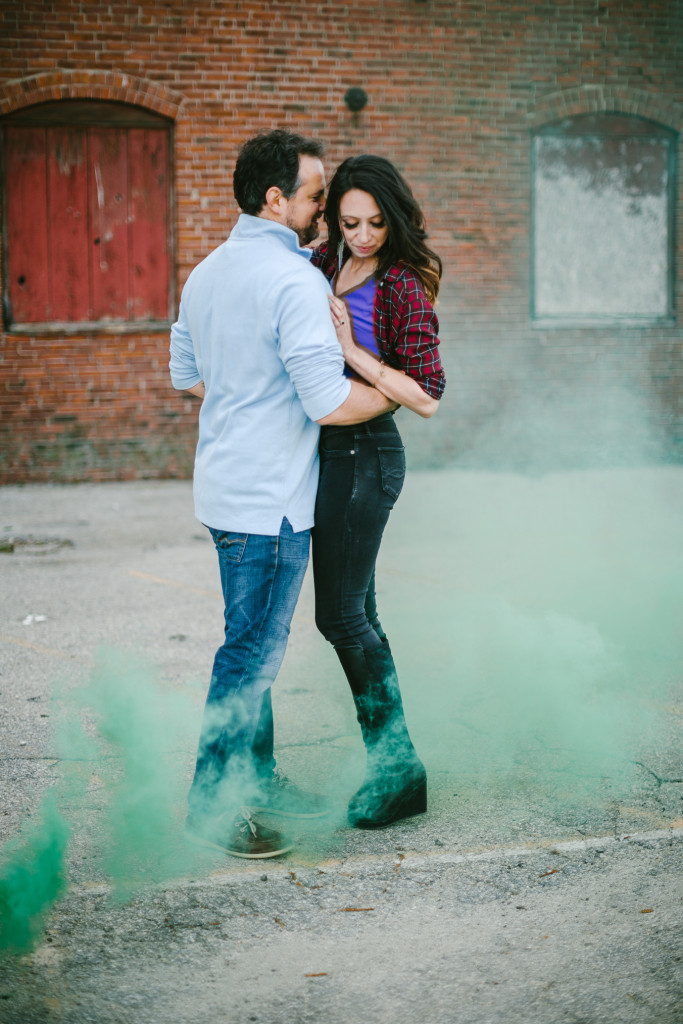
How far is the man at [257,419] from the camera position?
2.69 metres

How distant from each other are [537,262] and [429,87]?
1973mm

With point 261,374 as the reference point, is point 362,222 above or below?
above

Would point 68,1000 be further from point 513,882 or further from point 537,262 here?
point 537,262

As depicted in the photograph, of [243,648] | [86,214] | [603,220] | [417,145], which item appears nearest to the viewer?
[243,648]

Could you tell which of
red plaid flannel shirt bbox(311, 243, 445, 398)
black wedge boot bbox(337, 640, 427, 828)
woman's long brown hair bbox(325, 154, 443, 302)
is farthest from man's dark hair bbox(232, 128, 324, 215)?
black wedge boot bbox(337, 640, 427, 828)

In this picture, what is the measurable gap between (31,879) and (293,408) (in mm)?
1400

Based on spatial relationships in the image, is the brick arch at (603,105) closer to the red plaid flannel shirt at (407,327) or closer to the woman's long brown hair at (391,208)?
the woman's long brown hair at (391,208)

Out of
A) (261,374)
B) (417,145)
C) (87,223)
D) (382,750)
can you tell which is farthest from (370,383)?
(417,145)

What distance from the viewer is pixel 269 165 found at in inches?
108

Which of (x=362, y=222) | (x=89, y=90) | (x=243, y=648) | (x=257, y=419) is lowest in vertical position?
(x=243, y=648)

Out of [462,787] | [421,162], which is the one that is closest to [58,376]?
[421,162]

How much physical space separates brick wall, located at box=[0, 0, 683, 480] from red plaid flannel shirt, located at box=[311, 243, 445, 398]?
706 centimetres

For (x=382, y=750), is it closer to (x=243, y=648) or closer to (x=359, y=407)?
(x=243, y=648)

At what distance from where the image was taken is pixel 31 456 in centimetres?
952
